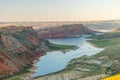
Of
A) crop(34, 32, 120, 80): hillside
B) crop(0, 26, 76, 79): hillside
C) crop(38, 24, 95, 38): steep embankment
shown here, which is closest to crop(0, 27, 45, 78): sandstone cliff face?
crop(0, 26, 76, 79): hillside

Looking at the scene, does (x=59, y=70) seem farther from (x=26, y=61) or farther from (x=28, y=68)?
(x=26, y=61)

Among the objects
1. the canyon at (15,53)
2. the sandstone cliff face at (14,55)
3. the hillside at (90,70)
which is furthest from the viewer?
the canyon at (15,53)

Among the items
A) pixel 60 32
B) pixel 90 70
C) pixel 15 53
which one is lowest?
pixel 60 32

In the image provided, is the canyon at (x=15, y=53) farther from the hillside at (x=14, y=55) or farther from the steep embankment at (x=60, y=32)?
the steep embankment at (x=60, y=32)

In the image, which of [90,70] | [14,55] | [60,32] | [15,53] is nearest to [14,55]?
[14,55]

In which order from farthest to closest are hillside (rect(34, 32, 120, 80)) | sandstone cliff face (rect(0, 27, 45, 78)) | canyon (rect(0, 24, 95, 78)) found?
1. canyon (rect(0, 24, 95, 78))
2. sandstone cliff face (rect(0, 27, 45, 78))
3. hillside (rect(34, 32, 120, 80))

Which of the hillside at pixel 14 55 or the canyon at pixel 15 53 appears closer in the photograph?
the hillside at pixel 14 55

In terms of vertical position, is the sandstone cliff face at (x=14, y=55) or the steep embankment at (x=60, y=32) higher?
the sandstone cliff face at (x=14, y=55)

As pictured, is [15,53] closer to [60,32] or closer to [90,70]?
[90,70]

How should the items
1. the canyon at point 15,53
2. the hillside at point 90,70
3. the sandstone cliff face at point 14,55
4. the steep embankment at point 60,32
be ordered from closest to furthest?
the hillside at point 90,70, the sandstone cliff face at point 14,55, the canyon at point 15,53, the steep embankment at point 60,32

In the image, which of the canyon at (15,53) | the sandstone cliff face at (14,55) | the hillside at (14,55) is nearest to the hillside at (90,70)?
the hillside at (14,55)

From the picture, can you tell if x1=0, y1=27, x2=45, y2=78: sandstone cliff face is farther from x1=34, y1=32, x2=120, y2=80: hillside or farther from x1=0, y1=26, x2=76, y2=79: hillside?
x1=34, y1=32, x2=120, y2=80: hillside
